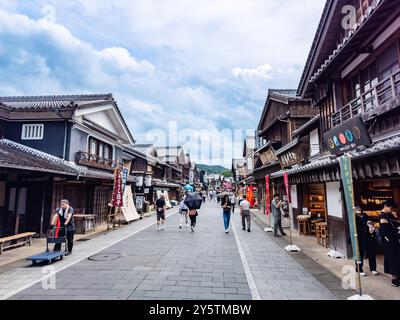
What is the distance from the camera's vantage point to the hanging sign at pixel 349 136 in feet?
20.4

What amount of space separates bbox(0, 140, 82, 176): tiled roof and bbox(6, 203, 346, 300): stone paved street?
388 centimetres

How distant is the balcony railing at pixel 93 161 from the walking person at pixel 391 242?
1500cm

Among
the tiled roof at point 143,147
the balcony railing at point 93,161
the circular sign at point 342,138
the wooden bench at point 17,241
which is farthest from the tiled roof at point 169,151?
the circular sign at point 342,138

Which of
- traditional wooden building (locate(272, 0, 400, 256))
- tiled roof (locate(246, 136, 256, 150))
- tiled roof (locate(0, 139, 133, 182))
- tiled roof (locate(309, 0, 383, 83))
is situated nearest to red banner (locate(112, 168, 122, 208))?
tiled roof (locate(0, 139, 133, 182))

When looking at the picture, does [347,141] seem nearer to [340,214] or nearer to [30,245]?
[340,214]

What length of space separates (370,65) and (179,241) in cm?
1018

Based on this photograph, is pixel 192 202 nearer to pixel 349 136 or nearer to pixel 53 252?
pixel 53 252

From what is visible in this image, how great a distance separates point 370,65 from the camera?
8.27m

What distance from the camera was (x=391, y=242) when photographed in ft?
19.4

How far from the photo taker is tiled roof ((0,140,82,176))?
8.41 meters

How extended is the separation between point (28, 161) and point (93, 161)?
665 centimetres

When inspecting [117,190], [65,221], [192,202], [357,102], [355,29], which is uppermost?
[355,29]

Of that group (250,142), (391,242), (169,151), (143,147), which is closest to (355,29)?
(391,242)
